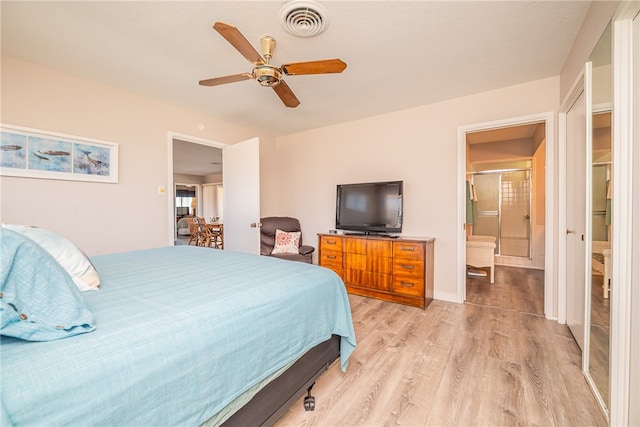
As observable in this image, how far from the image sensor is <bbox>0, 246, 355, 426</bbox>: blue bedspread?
63 centimetres

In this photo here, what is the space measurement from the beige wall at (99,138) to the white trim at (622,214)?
13.0 feet

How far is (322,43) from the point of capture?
208 cm

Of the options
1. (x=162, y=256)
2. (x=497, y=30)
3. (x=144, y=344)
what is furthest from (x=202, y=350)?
(x=497, y=30)

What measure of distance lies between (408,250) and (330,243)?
1104 mm

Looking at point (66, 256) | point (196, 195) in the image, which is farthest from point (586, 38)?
point (196, 195)

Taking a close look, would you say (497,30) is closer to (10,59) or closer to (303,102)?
(303,102)

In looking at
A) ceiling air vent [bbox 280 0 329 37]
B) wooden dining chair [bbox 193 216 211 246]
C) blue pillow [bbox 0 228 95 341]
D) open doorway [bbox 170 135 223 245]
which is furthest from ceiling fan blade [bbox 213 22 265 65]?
open doorway [bbox 170 135 223 245]

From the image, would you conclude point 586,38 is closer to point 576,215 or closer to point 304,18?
point 576,215

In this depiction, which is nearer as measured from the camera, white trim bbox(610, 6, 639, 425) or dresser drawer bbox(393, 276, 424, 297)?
white trim bbox(610, 6, 639, 425)

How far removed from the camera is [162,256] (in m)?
2.07

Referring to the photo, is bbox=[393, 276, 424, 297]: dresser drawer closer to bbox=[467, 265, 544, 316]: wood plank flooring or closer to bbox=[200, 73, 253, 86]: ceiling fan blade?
bbox=[467, 265, 544, 316]: wood plank flooring

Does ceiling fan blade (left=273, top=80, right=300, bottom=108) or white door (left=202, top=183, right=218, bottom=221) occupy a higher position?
ceiling fan blade (left=273, top=80, right=300, bottom=108)

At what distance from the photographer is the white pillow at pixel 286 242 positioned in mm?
3952

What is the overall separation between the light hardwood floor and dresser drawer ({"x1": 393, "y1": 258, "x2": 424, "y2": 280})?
0.54m
